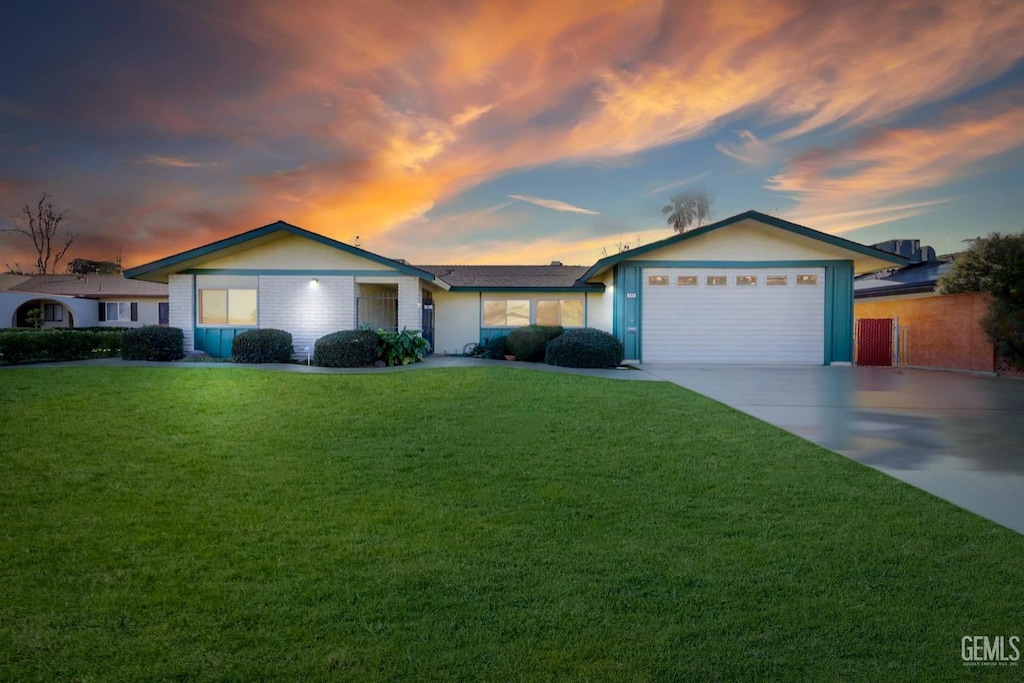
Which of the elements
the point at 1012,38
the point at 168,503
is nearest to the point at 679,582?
the point at 168,503

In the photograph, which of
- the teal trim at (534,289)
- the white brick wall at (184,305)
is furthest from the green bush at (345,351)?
the teal trim at (534,289)

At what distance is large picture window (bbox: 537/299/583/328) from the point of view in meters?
21.9

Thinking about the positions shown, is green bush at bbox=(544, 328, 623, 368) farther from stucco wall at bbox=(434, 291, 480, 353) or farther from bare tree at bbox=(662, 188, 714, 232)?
bare tree at bbox=(662, 188, 714, 232)

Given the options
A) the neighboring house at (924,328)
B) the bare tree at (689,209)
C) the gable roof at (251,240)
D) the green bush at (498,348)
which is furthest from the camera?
the bare tree at (689,209)

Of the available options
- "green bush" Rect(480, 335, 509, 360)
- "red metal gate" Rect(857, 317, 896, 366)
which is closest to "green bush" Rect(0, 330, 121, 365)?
"green bush" Rect(480, 335, 509, 360)

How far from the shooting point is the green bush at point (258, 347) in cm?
1641

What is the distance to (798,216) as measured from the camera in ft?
74.2

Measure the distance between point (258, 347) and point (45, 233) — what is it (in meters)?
38.4

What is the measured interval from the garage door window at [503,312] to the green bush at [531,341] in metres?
3.02

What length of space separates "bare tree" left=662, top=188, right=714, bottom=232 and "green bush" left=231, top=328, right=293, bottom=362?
18819 mm

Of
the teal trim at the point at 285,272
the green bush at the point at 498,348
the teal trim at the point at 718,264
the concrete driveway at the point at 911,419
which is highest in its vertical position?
the teal trim at the point at 718,264

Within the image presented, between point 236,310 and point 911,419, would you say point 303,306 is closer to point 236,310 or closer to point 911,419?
point 236,310

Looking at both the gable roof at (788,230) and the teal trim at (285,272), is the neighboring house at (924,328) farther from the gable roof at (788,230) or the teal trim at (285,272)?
the teal trim at (285,272)

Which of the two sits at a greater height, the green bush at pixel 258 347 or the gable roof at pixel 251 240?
the gable roof at pixel 251 240
